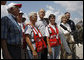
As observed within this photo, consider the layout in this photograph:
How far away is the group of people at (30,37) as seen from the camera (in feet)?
10.1

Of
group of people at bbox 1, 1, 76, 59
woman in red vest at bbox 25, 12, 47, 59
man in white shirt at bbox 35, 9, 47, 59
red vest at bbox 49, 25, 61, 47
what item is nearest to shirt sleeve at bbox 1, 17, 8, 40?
group of people at bbox 1, 1, 76, 59

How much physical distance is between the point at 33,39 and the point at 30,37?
8cm

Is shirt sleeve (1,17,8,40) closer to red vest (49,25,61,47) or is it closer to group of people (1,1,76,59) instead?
group of people (1,1,76,59)

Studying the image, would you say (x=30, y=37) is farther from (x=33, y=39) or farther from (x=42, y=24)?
(x=42, y=24)

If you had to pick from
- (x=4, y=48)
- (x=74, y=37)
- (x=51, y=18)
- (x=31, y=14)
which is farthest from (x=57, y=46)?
(x=4, y=48)

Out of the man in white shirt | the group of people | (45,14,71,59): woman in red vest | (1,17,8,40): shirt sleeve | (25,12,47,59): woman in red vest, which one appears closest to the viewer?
(1,17,8,40): shirt sleeve

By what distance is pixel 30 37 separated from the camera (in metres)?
3.87

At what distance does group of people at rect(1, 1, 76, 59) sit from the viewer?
3086 millimetres

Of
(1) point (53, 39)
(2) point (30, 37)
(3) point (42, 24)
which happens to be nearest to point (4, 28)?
(2) point (30, 37)

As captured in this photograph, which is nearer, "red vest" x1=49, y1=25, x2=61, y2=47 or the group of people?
the group of people

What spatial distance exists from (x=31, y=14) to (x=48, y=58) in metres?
1.21

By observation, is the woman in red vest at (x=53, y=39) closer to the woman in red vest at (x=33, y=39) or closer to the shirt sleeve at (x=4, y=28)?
the woman in red vest at (x=33, y=39)

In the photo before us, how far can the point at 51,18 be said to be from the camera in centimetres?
465

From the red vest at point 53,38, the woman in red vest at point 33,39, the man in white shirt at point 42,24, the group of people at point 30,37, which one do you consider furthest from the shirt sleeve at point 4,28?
the red vest at point 53,38
